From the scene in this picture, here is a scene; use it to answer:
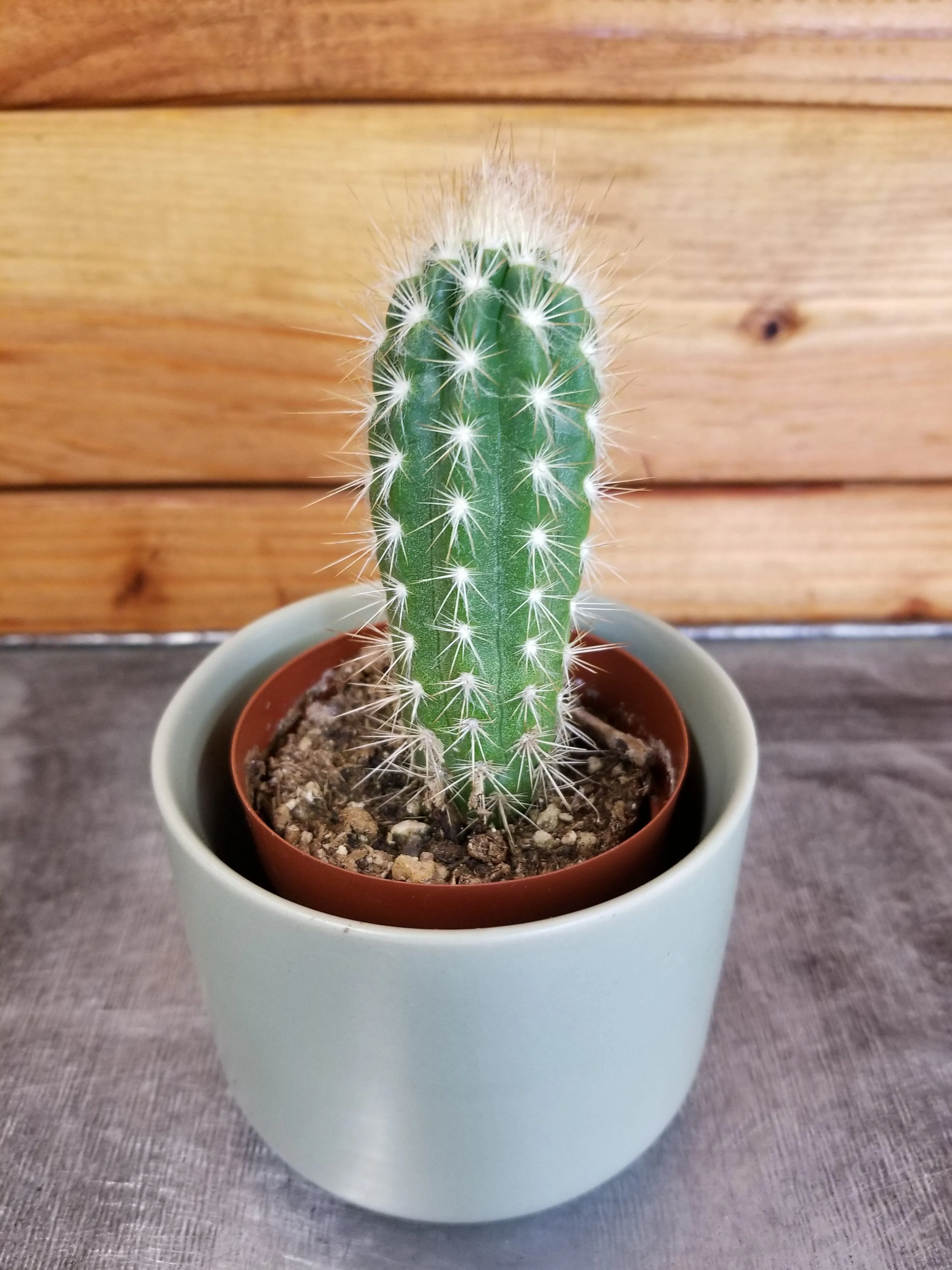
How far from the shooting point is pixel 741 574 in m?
0.94

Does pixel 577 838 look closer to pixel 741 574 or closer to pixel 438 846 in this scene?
pixel 438 846

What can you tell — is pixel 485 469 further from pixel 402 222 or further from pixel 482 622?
pixel 402 222

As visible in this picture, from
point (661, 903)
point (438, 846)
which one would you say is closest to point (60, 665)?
point (438, 846)

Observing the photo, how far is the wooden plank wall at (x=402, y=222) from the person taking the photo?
2.34ft

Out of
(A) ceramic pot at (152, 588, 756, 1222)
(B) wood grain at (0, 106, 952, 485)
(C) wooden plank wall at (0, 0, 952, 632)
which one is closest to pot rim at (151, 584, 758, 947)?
(A) ceramic pot at (152, 588, 756, 1222)

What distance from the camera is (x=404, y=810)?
1.61ft

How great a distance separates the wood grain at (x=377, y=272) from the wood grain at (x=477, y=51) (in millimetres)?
17

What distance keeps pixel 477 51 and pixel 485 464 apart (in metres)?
0.49

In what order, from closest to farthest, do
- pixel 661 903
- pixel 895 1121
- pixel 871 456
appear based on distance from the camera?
1. pixel 661 903
2. pixel 895 1121
3. pixel 871 456

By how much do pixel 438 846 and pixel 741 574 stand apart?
0.58 m

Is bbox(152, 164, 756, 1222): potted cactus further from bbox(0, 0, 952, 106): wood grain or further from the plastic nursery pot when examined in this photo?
bbox(0, 0, 952, 106): wood grain

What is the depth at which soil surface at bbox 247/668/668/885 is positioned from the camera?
1.48 ft

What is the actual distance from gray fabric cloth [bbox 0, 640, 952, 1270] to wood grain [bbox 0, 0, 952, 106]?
1.67ft

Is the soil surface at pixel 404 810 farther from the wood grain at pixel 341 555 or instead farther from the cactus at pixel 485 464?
the wood grain at pixel 341 555
